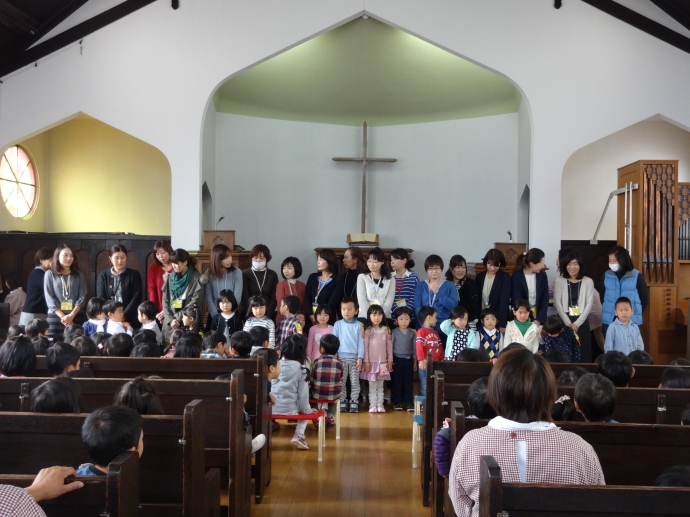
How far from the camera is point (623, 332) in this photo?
18.0 ft

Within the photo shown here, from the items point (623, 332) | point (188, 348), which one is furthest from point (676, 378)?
point (188, 348)

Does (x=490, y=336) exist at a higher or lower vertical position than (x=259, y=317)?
lower

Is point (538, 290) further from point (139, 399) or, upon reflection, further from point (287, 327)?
point (139, 399)

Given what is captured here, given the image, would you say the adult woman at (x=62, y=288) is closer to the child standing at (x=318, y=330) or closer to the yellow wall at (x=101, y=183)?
the child standing at (x=318, y=330)

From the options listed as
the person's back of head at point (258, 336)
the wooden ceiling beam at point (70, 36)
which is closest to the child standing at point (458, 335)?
the person's back of head at point (258, 336)

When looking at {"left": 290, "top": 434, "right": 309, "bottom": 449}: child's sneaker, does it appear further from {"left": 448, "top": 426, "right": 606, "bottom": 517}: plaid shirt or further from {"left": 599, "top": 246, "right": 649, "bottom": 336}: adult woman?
{"left": 599, "top": 246, "right": 649, "bottom": 336}: adult woman

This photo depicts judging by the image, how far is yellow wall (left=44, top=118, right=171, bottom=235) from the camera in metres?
9.96

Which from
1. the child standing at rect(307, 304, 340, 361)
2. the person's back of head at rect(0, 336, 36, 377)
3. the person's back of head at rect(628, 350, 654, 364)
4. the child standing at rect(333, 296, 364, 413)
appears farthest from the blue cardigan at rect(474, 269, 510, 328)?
the person's back of head at rect(0, 336, 36, 377)

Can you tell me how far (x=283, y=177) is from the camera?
408 inches

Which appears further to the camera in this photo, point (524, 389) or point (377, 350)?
point (377, 350)

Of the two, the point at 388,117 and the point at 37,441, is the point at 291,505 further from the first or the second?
the point at 388,117

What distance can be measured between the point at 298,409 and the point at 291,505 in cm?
86

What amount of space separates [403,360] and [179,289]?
2058 mm

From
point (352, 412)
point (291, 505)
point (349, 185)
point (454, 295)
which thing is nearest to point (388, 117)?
point (349, 185)
